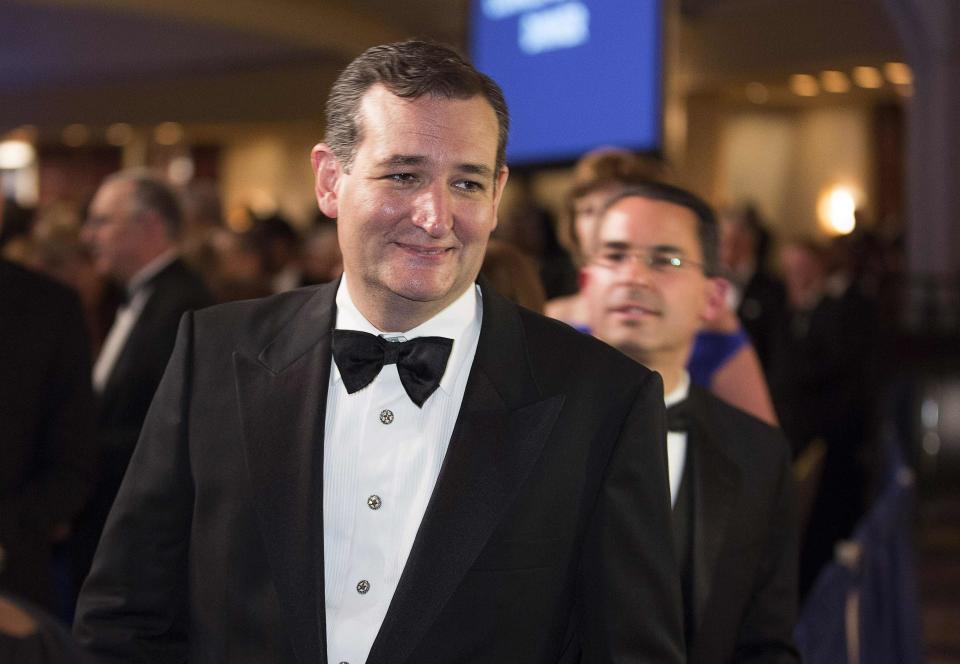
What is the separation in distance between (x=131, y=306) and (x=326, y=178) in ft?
8.93

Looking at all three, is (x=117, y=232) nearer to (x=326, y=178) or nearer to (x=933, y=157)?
(x=326, y=178)

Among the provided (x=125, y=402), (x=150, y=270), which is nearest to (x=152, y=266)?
(x=150, y=270)

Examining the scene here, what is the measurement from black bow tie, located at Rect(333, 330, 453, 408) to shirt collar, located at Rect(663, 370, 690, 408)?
776mm

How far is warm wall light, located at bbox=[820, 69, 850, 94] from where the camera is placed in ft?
57.5

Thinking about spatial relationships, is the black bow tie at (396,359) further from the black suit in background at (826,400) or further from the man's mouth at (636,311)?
the black suit in background at (826,400)

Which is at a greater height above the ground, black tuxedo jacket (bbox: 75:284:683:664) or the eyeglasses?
the eyeglasses

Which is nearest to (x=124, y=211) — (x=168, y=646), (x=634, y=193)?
(x=634, y=193)

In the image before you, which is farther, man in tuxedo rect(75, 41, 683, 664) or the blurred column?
the blurred column

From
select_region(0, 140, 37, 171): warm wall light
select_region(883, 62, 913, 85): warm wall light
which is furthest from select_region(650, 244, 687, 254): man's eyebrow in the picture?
select_region(0, 140, 37, 171): warm wall light

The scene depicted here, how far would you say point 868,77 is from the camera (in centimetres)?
1802

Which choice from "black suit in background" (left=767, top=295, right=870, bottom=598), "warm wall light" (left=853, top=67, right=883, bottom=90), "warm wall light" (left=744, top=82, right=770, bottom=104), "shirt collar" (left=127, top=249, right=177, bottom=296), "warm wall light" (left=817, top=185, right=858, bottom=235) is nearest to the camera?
"shirt collar" (left=127, top=249, right=177, bottom=296)

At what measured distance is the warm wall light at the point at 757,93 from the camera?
18.7 meters

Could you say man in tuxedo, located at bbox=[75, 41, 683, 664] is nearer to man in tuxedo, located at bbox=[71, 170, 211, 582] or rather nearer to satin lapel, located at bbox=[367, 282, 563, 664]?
satin lapel, located at bbox=[367, 282, 563, 664]

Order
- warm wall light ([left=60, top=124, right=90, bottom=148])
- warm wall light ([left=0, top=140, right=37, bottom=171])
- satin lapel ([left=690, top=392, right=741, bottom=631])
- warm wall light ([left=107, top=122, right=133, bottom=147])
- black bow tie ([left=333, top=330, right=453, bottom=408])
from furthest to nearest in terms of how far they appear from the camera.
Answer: warm wall light ([left=0, top=140, right=37, bottom=171]), warm wall light ([left=60, top=124, right=90, bottom=148]), warm wall light ([left=107, top=122, right=133, bottom=147]), satin lapel ([left=690, top=392, right=741, bottom=631]), black bow tie ([left=333, top=330, right=453, bottom=408])
